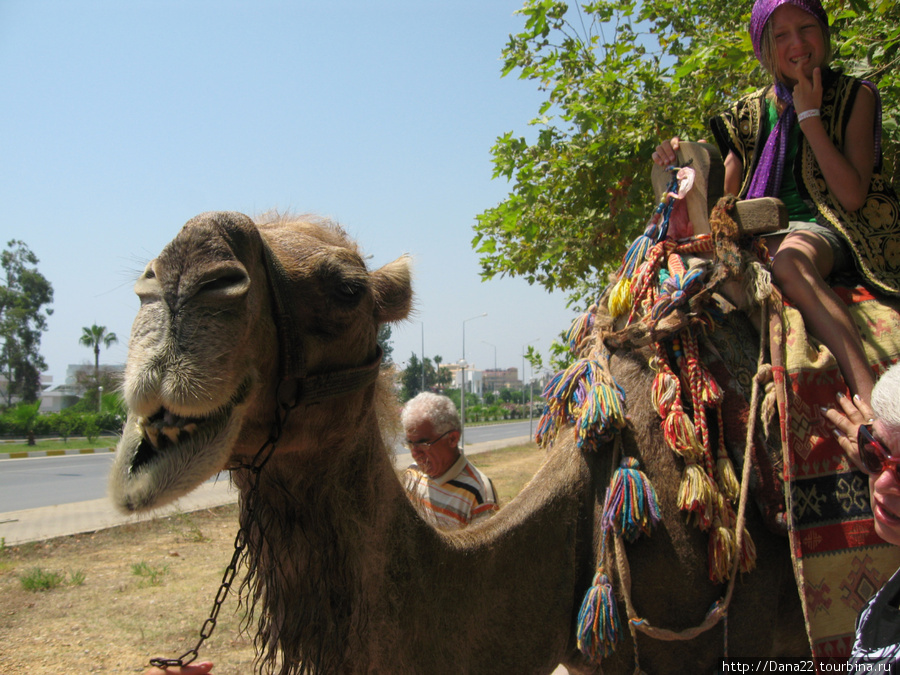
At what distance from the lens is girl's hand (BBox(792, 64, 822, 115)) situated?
2740mm

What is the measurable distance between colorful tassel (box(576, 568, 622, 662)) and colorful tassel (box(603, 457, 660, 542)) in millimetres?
191

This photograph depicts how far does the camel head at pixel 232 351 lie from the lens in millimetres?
1573

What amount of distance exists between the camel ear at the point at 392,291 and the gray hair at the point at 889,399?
4.68ft

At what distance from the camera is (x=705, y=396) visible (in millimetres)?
2492

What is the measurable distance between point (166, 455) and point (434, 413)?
8.76 ft

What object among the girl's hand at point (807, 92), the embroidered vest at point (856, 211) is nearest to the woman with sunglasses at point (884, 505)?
the embroidered vest at point (856, 211)

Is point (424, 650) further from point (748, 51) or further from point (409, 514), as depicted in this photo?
point (748, 51)

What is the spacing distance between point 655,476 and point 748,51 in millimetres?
3669

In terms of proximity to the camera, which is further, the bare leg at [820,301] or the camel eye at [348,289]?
the bare leg at [820,301]

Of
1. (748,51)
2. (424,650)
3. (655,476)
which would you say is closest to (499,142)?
(748,51)

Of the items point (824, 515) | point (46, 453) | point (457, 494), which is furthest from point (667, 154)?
point (46, 453)

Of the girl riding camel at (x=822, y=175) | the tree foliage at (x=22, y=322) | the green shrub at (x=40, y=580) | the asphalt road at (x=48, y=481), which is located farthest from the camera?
the tree foliage at (x=22, y=322)

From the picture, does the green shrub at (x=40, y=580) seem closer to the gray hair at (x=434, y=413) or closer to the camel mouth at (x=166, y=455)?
the gray hair at (x=434, y=413)

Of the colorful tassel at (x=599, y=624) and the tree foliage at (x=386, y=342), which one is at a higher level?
the tree foliage at (x=386, y=342)
